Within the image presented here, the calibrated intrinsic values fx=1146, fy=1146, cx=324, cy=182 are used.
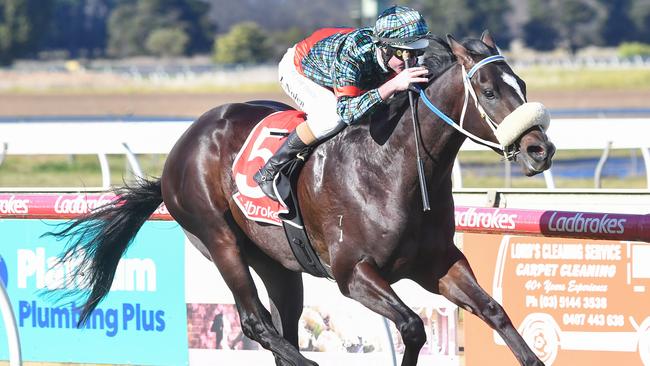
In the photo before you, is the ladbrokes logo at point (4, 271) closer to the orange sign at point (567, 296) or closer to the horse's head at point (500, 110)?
the orange sign at point (567, 296)

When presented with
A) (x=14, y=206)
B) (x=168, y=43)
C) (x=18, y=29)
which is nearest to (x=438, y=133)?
(x=14, y=206)

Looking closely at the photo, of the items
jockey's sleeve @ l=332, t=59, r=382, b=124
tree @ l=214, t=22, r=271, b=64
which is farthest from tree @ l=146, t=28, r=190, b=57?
jockey's sleeve @ l=332, t=59, r=382, b=124

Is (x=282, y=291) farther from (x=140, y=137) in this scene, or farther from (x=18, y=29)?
(x=18, y=29)

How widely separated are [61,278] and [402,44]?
3068 mm

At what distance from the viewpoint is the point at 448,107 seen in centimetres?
434

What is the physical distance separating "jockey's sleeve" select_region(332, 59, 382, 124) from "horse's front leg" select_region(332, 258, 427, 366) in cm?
58

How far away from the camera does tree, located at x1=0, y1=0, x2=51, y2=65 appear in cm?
6856

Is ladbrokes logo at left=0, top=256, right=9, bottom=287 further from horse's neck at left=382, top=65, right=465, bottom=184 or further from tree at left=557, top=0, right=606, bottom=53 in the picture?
tree at left=557, top=0, right=606, bottom=53

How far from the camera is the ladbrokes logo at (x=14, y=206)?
21.6ft

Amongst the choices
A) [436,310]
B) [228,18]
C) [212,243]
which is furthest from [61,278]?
[228,18]

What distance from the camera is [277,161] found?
481cm

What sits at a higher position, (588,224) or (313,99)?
(313,99)

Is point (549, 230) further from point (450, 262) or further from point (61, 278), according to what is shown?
point (61, 278)

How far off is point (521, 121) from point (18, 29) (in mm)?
70473
